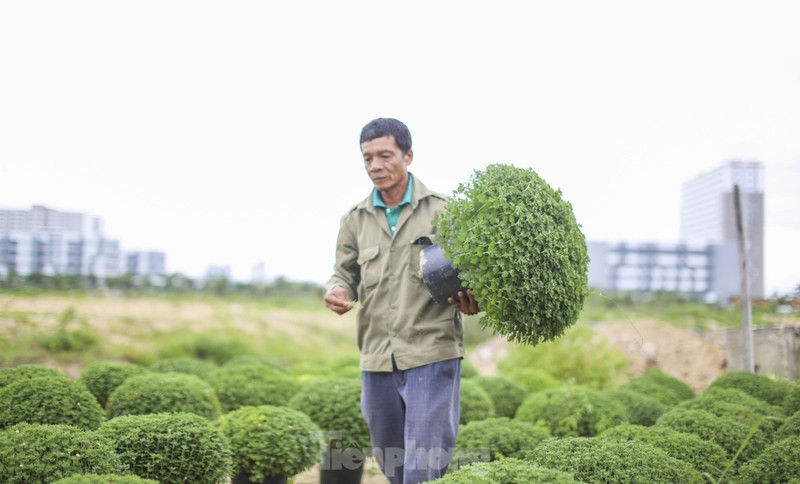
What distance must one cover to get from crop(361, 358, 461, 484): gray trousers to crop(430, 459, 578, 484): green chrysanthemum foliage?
758mm

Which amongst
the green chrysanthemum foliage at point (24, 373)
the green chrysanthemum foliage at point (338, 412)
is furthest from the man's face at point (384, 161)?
the green chrysanthemum foliage at point (24, 373)

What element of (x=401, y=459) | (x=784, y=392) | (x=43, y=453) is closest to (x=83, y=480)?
(x=43, y=453)

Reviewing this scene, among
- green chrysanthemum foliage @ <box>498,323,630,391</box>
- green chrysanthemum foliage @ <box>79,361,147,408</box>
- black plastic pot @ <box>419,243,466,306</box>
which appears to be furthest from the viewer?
green chrysanthemum foliage @ <box>498,323,630,391</box>

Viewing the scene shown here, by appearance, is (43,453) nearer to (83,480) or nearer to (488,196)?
(83,480)

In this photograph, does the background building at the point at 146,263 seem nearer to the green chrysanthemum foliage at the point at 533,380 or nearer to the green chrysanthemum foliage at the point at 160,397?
the green chrysanthemum foliage at the point at 533,380

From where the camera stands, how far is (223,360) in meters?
12.1

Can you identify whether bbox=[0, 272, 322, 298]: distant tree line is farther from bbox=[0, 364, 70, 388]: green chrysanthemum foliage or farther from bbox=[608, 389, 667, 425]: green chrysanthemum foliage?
bbox=[608, 389, 667, 425]: green chrysanthemum foliage

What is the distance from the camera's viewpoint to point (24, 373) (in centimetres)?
418

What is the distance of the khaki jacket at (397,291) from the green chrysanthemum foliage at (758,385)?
2.87 m

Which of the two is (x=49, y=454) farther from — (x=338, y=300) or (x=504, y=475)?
(x=504, y=475)

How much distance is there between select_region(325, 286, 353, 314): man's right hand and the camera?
359 cm

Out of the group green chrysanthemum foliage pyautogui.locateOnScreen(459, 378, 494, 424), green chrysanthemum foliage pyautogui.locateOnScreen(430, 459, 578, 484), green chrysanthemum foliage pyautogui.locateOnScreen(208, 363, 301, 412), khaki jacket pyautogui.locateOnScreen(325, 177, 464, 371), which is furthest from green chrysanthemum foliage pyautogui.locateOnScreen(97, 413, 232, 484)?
green chrysanthemum foliage pyautogui.locateOnScreen(459, 378, 494, 424)

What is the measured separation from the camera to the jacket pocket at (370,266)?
374 cm

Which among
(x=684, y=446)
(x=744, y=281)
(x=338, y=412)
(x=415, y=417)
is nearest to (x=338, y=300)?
(x=415, y=417)
